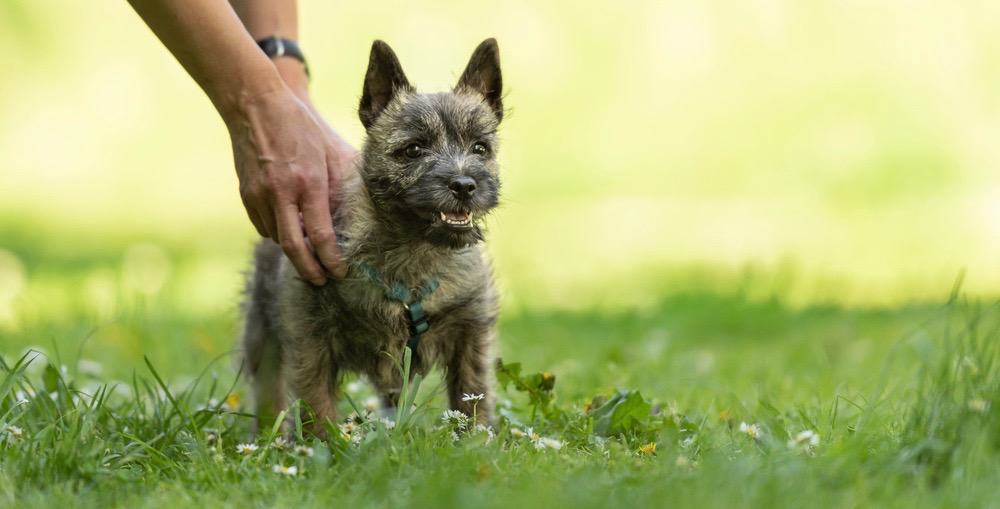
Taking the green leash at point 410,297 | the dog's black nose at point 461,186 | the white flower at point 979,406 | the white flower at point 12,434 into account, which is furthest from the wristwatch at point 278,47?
the white flower at point 979,406

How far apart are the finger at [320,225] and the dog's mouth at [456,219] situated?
0.39 metres

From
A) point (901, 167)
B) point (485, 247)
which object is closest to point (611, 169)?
point (901, 167)

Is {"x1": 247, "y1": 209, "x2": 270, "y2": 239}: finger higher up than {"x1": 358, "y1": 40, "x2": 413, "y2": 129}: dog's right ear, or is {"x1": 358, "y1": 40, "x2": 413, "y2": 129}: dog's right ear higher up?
{"x1": 358, "y1": 40, "x2": 413, "y2": 129}: dog's right ear

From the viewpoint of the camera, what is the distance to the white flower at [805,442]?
332cm

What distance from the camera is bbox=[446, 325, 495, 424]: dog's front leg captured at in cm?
431

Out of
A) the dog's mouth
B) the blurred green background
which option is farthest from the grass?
the blurred green background

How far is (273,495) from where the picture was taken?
320cm

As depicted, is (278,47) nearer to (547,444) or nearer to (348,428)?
(348,428)

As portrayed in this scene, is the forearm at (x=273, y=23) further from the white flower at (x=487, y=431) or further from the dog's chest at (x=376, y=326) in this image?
the white flower at (x=487, y=431)

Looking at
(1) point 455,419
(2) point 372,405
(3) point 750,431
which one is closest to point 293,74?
(2) point 372,405

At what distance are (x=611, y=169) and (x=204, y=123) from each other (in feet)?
15.4

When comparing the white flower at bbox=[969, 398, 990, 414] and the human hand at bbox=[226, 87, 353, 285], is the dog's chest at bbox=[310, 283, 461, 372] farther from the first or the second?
the white flower at bbox=[969, 398, 990, 414]

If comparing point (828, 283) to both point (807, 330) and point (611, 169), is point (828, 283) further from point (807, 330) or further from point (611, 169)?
point (611, 169)

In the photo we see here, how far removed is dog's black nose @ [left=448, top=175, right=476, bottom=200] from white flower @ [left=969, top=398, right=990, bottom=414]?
5.44ft
